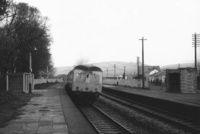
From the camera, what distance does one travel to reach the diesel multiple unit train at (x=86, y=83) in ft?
58.0

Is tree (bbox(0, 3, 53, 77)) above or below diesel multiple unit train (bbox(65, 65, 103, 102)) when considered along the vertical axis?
above

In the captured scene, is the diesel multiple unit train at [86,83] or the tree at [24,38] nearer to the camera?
the diesel multiple unit train at [86,83]

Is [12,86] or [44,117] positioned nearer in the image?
[44,117]

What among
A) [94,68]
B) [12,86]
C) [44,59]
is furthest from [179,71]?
[44,59]

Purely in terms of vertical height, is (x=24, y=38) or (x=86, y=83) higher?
(x=24, y=38)

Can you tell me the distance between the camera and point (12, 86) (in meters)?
24.2

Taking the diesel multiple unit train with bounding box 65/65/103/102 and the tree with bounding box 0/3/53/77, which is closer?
the diesel multiple unit train with bounding box 65/65/103/102

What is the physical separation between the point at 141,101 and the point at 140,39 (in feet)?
73.2

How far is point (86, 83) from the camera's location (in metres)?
17.8

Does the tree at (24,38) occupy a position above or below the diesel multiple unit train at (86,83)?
above

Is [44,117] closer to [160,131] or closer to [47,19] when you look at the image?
[160,131]

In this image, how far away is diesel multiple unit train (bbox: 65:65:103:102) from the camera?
1769 cm

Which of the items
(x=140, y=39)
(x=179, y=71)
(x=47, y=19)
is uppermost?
(x=47, y=19)

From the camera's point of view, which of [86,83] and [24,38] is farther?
[24,38]
